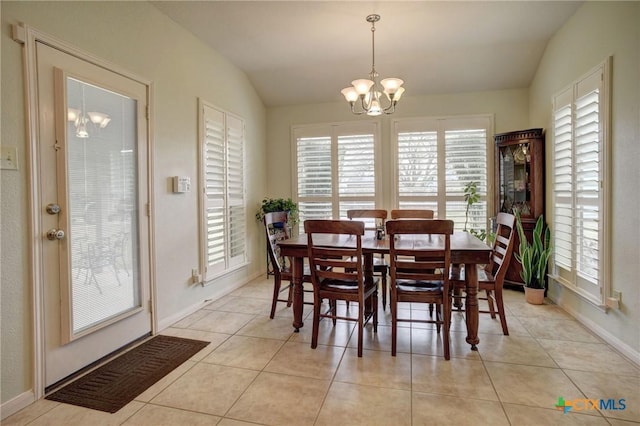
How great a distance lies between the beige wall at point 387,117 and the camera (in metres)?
4.55

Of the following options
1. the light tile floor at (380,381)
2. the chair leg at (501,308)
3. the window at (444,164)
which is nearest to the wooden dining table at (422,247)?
the light tile floor at (380,381)

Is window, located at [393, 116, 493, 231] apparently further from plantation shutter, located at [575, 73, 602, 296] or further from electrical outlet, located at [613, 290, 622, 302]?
electrical outlet, located at [613, 290, 622, 302]

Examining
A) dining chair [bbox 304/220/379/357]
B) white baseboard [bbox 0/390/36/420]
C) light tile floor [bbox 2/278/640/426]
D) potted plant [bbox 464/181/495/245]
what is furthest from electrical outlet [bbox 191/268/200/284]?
potted plant [bbox 464/181/495/245]

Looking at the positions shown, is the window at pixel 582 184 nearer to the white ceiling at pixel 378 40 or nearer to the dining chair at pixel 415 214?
the white ceiling at pixel 378 40

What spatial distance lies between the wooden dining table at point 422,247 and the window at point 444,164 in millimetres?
1580

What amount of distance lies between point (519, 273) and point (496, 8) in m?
2.82

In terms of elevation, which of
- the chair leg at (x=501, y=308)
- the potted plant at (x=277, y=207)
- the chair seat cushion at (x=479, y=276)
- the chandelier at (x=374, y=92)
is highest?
the chandelier at (x=374, y=92)

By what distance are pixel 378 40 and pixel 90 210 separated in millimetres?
3201

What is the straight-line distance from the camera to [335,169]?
5070 millimetres

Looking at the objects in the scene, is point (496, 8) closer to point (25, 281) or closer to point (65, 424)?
point (25, 281)

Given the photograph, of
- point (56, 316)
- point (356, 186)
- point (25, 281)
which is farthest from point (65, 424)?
point (356, 186)

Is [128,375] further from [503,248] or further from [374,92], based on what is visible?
[503,248]

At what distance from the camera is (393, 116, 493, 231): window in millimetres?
4621

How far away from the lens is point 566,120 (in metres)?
3.42
